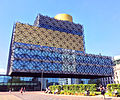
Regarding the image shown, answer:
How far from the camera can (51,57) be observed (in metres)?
62.4

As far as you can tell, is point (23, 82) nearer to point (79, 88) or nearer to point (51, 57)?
point (51, 57)

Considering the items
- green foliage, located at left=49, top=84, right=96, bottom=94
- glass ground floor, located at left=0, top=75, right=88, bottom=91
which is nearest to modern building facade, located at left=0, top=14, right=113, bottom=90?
Result: glass ground floor, located at left=0, top=75, right=88, bottom=91

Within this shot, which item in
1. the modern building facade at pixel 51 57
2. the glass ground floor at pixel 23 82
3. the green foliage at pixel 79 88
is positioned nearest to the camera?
the green foliage at pixel 79 88

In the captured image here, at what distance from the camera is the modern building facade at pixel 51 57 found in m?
57.9

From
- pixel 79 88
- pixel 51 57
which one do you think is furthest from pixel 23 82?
pixel 79 88

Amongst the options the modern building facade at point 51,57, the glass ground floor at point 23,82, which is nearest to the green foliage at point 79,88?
the modern building facade at point 51,57

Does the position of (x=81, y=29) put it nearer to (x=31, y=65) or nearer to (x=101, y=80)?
(x=101, y=80)

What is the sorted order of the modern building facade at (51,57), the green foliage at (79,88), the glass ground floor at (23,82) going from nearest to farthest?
the green foliage at (79,88), the modern building facade at (51,57), the glass ground floor at (23,82)

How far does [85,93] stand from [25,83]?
45208 mm

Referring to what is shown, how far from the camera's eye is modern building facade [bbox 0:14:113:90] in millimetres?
57875

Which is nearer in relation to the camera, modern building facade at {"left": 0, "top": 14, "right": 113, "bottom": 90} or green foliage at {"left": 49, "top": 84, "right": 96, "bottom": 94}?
green foliage at {"left": 49, "top": 84, "right": 96, "bottom": 94}

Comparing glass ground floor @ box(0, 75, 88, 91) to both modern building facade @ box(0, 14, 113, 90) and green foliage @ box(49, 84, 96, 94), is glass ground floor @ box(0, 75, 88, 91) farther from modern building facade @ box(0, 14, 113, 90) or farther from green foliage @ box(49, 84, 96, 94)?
green foliage @ box(49, 84, 96, 94)

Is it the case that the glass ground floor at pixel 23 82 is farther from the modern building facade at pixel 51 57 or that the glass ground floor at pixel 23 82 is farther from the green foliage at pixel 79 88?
the green foliage at pixel 79 88

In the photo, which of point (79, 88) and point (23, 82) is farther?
point (23, 82)
